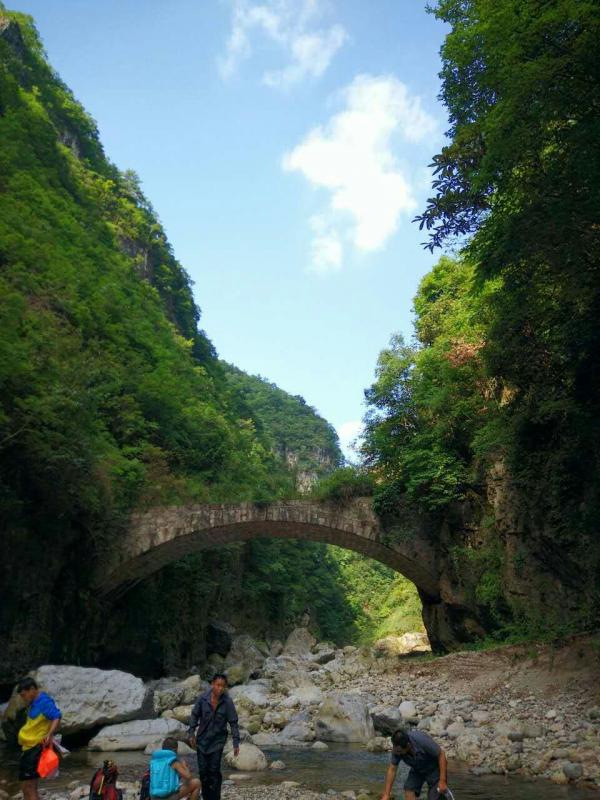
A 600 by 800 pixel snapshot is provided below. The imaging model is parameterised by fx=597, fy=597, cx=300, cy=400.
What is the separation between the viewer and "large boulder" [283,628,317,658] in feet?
82.7

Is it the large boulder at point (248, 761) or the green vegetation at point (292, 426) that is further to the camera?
the green vegetation at point (292, 426)

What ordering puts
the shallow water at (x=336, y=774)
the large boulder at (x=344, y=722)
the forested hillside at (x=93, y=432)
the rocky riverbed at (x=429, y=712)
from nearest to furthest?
the shallow water at (x=336, y=774)
the rocky riverbed at (x=429, y=712)
the large boulder at (x=344, y=722)
the forested hillside at (x=93, y=432)

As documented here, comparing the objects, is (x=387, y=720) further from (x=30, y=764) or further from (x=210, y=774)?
(x=30, y=764)

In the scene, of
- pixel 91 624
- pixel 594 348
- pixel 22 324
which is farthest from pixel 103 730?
pixel 594 348

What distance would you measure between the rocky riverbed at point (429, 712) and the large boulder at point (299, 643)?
12.8 m

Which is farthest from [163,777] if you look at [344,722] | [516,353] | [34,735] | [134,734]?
[516,353]

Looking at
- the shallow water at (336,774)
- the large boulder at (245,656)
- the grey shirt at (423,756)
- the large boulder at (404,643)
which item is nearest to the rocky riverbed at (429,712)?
the shallow water at (336,774)

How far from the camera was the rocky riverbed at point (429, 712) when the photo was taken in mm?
6531

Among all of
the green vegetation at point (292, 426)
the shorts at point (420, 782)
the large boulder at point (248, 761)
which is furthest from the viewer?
the green vegetation at point (292, 426)

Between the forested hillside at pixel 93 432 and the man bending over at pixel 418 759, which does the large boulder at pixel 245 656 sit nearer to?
the forested hillside at pixel 93 432

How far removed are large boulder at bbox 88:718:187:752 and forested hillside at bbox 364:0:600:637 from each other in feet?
19.9

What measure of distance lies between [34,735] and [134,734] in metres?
5.00

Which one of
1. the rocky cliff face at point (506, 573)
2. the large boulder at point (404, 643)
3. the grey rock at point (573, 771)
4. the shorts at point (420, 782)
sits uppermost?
the rocky cliff face at point (506, 573)

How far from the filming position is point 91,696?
29.2ft
